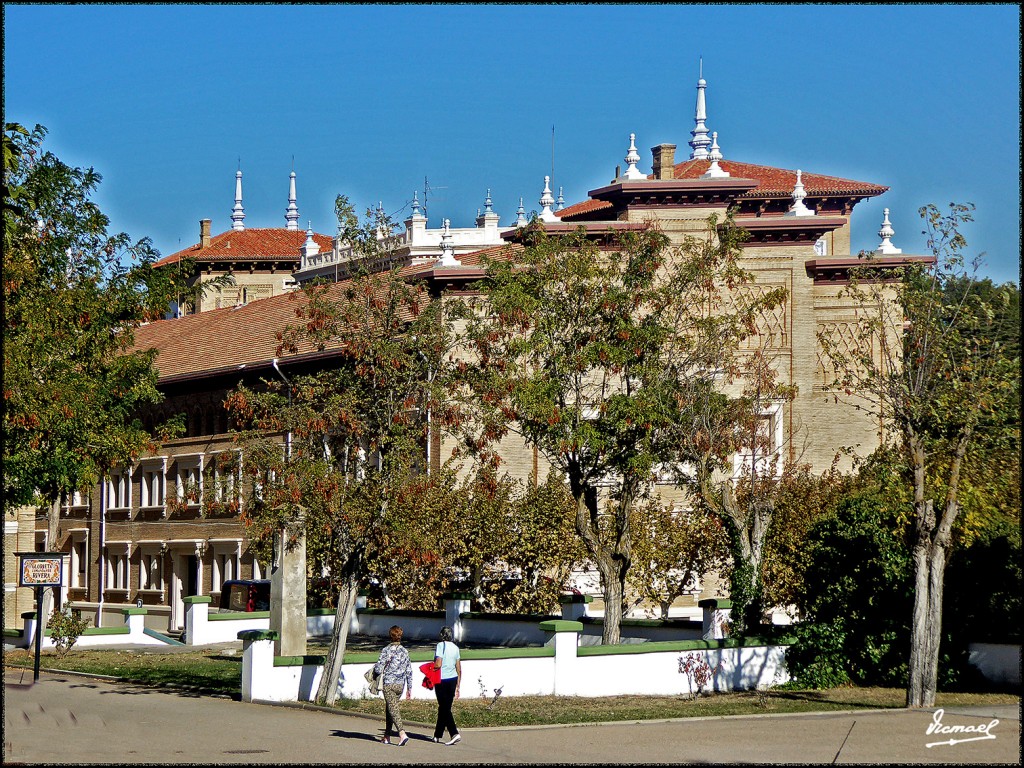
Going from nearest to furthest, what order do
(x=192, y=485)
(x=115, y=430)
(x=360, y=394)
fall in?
1. (x=360, y=394)
2. (x=192, y=485)
3. (x=115, y=430)

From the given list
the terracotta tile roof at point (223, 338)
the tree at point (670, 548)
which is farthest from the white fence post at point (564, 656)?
the terracotta tile roof at point (223, 338)

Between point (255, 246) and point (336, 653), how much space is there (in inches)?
2805

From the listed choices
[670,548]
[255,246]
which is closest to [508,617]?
[670,548]

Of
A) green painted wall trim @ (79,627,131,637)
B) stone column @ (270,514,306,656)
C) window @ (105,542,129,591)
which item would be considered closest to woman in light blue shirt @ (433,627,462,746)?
stone column @ (270,514,306,656)

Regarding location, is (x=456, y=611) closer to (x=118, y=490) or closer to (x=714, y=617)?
(x=714, y=617)

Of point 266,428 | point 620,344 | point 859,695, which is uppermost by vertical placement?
point 620,344

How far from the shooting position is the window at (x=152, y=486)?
194 ft

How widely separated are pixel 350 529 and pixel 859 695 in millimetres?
8693

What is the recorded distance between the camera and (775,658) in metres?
26.5

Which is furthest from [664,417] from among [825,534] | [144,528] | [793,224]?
[144,528]

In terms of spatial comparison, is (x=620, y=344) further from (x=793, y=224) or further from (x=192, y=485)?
(x=793, y=224)

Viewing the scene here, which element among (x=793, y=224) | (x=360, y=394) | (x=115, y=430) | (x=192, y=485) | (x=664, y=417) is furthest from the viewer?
(x=793, y=224)

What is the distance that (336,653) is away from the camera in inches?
912

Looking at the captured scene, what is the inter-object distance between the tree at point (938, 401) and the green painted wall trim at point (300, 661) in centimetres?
907
